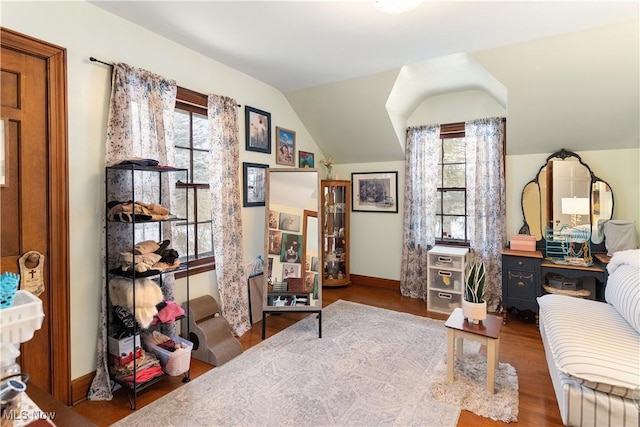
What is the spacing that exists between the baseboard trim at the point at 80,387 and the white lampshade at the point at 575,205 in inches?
184

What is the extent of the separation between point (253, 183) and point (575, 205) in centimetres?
353

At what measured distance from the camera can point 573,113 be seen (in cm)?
319

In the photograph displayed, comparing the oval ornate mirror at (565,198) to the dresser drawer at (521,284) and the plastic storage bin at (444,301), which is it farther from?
the plastic storage bin at (444,301)

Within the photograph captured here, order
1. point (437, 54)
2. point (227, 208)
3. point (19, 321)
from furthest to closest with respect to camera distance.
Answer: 1. point (227, 208)
2. point (437, 54)
3. point (19, 321)

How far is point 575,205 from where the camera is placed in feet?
11.3

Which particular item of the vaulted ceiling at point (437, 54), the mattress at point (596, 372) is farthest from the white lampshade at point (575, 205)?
the mattress at point (596, 372)

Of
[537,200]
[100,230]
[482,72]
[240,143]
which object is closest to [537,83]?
[482,72]

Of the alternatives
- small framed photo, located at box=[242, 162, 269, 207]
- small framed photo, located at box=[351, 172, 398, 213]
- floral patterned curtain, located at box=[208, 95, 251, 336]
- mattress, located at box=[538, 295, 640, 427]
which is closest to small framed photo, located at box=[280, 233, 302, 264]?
floral patterned curtain, located at box=[208, 95, 251, 336]

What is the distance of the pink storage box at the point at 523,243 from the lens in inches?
139

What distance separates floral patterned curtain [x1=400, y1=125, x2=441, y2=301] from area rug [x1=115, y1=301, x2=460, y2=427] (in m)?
1.20

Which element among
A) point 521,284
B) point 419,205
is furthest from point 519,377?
point 419,205

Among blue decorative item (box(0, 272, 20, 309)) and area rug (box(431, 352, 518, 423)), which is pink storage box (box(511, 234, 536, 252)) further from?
blue decorative item (box(0, 272, 20, 309))

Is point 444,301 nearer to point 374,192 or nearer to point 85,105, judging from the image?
point 374,192

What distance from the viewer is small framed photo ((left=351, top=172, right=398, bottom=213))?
4637 millimetres
